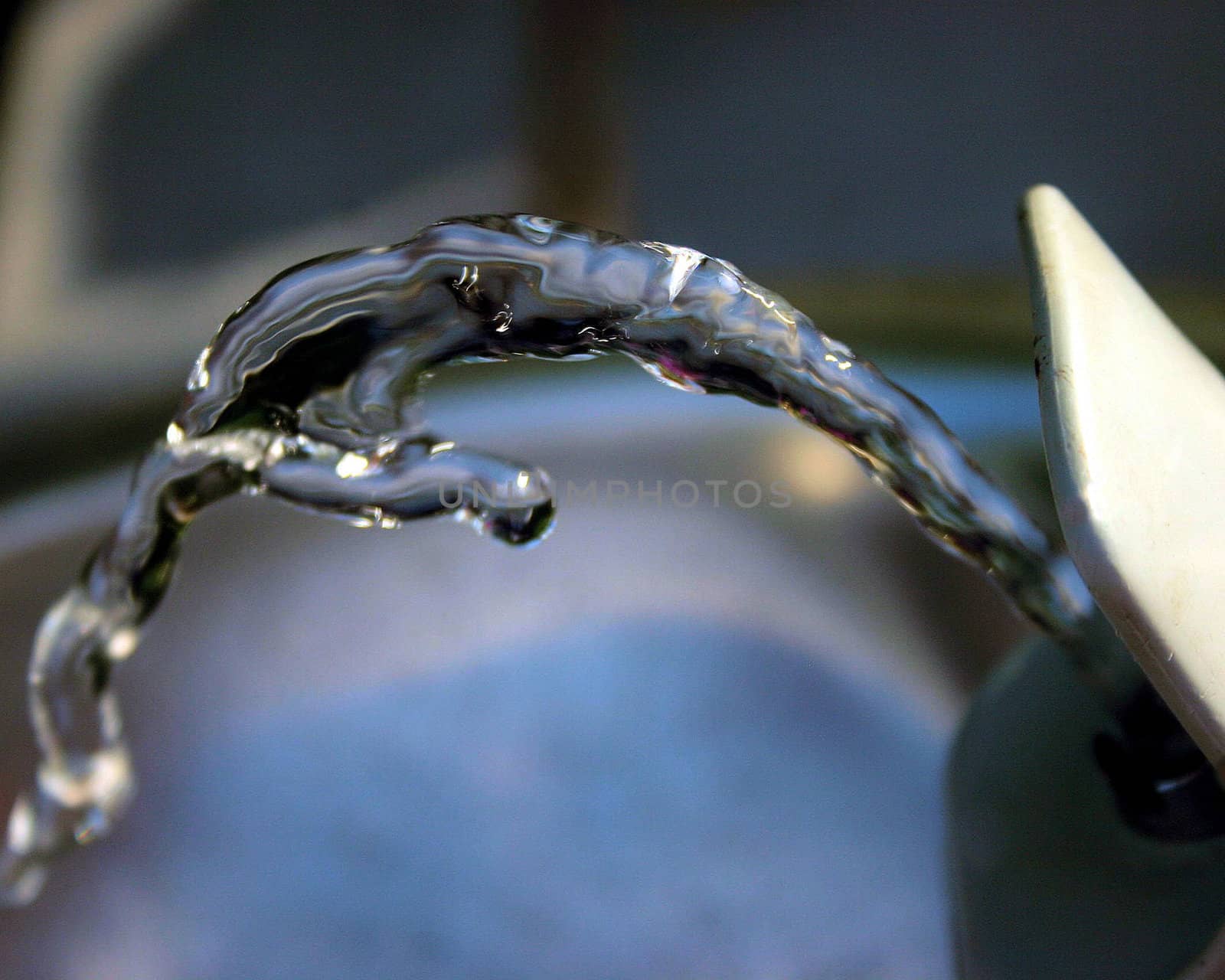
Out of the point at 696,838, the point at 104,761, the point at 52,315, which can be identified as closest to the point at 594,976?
the point at 696,838

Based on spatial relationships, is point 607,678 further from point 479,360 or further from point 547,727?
point 479,360

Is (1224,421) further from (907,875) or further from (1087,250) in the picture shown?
(907,875)

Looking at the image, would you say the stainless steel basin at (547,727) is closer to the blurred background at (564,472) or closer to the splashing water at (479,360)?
the blurred background at (564,472)

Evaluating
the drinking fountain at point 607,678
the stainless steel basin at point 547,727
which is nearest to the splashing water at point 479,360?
the drinking fountain at point 607,678

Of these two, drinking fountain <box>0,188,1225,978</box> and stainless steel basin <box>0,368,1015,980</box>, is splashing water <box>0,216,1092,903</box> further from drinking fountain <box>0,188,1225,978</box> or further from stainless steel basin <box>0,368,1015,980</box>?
stainless steel basin <box>0,368,1015,980</box>

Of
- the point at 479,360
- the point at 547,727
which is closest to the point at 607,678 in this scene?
the point at 547,727

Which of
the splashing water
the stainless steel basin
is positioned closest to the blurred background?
the stainless steel basin
